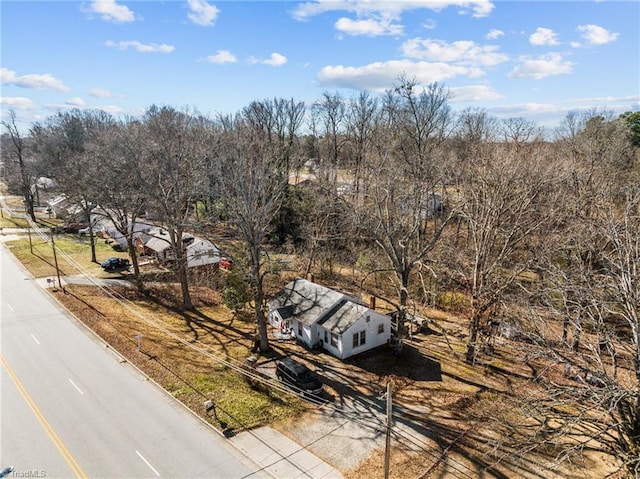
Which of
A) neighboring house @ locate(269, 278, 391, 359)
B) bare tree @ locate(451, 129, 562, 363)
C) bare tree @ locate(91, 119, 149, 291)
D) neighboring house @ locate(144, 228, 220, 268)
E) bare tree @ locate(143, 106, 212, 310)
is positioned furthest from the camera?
neighboring house @ locate(144, 228, 220, 268)

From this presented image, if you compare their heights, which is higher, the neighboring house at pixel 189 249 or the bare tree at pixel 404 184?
the bare tree at pixel 404 184

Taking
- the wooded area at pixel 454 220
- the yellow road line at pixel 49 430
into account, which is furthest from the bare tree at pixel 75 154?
the yellow road line at pixel 49 430

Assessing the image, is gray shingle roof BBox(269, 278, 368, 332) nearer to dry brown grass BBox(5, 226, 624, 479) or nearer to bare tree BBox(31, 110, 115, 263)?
dry brown grass BBox(5, 226, 624, 479)

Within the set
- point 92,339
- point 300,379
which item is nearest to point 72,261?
point 92,339

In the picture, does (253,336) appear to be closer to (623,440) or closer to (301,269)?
(301,269)

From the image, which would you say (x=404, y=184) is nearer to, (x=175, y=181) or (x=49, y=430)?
(x=175, y=181)

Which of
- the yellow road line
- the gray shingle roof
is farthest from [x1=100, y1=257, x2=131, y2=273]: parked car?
the gray shingle roof

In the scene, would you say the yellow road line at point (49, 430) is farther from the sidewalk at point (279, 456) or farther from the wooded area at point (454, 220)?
the wooded area at point (454, 220)
